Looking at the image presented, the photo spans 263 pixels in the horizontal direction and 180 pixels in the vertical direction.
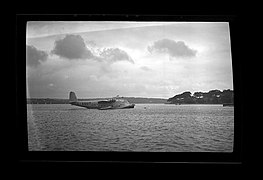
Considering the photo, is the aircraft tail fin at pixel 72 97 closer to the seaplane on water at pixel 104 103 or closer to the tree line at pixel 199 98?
the seaplane on water at pixel 104 103

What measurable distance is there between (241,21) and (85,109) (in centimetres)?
96

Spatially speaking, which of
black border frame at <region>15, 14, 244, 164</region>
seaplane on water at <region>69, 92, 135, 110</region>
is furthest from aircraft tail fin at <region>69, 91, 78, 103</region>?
black border frame at <region>15, 14, 244, 164</region>

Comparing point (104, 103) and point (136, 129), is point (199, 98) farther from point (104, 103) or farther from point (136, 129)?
point (104, 103)

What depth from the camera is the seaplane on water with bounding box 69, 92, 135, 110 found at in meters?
1.70

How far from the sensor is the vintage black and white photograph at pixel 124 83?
168 cm

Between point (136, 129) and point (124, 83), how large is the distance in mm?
255

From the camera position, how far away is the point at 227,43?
1676 mm

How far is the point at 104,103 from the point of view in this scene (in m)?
1.72
